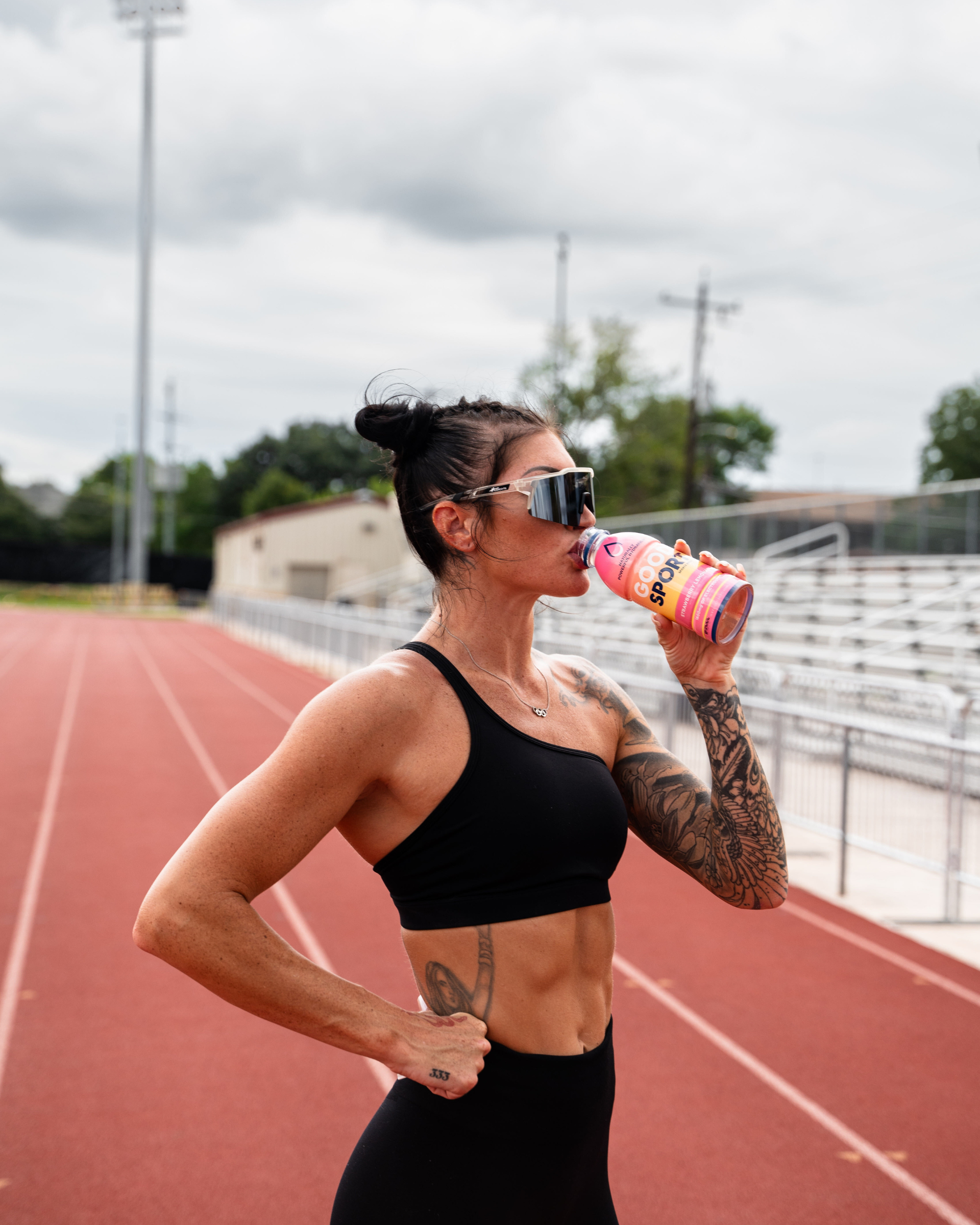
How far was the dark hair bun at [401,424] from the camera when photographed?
169 cm

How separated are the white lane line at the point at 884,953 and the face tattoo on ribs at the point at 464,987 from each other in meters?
3.70

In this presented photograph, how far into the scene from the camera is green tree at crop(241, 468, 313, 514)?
239 feet

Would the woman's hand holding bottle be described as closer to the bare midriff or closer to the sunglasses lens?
the sunglasses lens

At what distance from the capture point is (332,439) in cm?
8300

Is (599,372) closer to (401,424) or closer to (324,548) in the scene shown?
(324,548)

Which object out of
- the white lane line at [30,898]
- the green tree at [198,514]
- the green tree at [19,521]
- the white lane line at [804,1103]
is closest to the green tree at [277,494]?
the green tree at [198,514]

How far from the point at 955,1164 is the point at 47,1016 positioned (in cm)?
371

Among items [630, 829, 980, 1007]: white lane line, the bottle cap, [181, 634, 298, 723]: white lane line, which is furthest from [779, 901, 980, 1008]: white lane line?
[181, 634, 298, 723]: white lane line

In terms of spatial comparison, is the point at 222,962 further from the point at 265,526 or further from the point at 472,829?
the point at 265,526

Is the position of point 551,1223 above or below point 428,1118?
below

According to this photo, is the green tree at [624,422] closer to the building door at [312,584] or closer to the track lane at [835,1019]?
the building door at [312,584]

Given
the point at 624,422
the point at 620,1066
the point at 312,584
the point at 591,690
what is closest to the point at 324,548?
the point at 312,584

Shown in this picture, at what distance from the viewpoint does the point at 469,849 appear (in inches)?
60.8

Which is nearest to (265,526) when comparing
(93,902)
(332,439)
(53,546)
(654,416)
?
(654,416)
